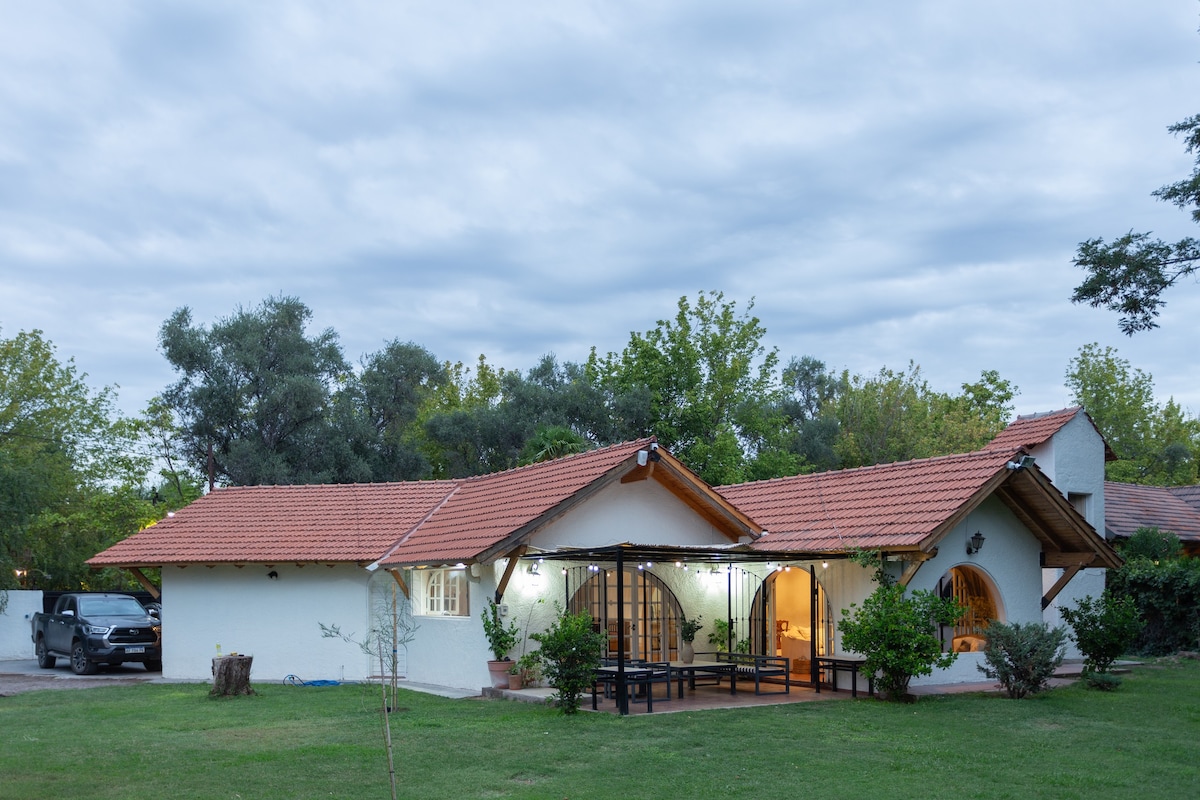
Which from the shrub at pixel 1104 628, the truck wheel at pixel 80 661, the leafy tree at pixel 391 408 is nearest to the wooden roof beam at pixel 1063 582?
the shrub at pixel 1104 628

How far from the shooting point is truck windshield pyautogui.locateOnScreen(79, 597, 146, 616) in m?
23.9

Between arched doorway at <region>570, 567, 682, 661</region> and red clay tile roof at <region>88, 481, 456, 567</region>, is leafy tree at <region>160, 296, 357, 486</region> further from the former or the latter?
arched doorway at <region>570, 567, 682, 661</region>

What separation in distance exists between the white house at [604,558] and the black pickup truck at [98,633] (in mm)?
1592

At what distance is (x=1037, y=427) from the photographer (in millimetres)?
24859

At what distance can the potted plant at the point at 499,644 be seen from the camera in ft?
58.5

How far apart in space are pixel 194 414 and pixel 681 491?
26723mm

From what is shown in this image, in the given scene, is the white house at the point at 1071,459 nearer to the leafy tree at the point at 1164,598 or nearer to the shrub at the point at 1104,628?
the leafy tree at the point at 1164,598

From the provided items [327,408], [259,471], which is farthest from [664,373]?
[259,471]

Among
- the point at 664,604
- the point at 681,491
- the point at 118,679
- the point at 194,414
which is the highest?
the point at 194,414

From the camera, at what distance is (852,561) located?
58.7 ft

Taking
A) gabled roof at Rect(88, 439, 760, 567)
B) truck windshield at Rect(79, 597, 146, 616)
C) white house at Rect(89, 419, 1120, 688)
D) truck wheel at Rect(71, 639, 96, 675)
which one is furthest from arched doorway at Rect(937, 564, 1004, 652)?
truck wheel at Rect(71, 639, 96, 675)

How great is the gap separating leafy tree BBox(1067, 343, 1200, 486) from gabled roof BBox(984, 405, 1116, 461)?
30279mm

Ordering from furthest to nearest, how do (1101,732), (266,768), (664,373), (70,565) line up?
(664,373) < (70,565) < (1101,732) < (266,768)

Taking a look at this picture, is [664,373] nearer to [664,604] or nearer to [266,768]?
[664,604]
